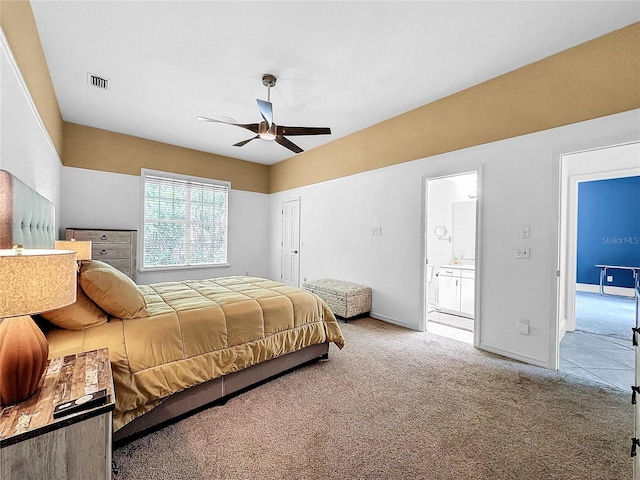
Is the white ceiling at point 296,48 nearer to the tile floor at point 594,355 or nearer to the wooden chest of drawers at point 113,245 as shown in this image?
the wooden chest of drawers at point 113,245

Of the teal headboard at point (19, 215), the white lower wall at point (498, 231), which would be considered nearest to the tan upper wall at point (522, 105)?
the white lower wall at point (498, 231)

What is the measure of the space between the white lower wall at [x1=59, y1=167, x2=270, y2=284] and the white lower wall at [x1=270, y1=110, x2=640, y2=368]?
9.12ft

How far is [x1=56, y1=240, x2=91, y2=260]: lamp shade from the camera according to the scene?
9.29ft

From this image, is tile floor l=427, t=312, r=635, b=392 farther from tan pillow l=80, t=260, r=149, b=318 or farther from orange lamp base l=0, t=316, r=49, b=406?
orange lamp base l=0, t=316, r=49, b=406

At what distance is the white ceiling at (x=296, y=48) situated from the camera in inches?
84.2

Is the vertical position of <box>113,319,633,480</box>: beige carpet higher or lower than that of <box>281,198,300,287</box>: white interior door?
lower

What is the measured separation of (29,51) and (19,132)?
27.9 inches

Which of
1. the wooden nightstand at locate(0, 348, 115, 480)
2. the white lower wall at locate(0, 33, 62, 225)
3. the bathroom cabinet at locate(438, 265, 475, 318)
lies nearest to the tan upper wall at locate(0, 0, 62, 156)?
the white lower wall at locate(0, 33, 62, 225)

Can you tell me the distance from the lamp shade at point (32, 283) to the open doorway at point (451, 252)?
13.4ft

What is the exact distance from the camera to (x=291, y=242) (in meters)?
6.06

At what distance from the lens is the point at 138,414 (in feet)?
5.54

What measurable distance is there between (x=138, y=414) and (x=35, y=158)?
239 cm

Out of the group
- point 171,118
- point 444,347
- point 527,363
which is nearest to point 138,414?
point 444,347

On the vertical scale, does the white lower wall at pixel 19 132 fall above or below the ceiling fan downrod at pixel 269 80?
below
